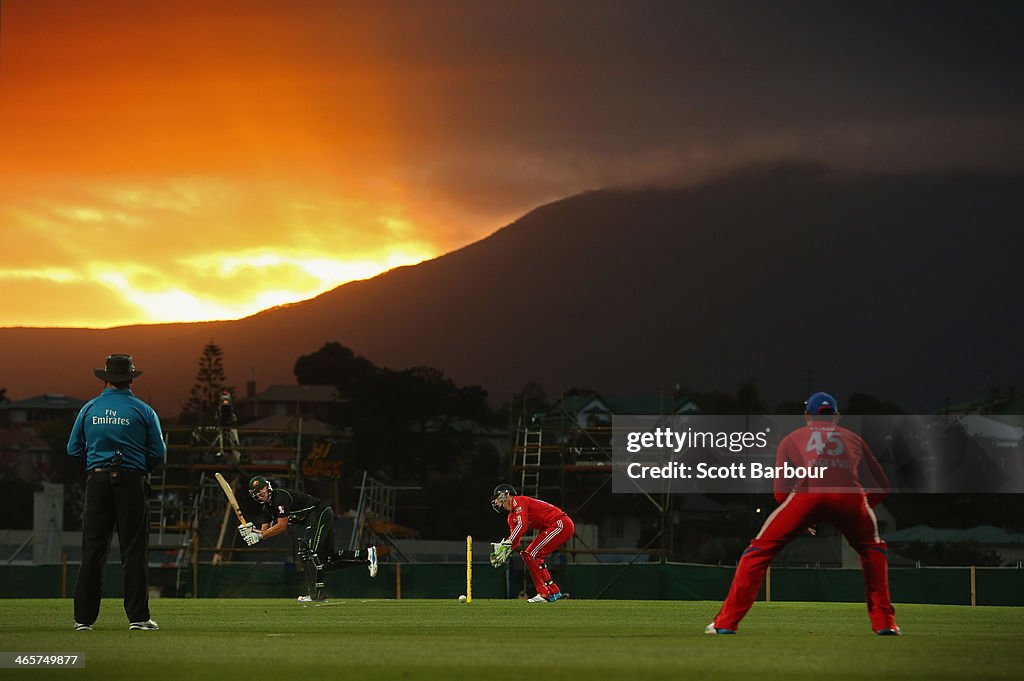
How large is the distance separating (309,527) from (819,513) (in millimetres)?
Answer: 12428

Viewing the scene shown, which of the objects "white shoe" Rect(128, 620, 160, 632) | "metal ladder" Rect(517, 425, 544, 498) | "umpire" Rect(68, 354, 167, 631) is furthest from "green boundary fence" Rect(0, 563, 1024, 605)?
"umpire" Rect(68, 354, 167, 631)

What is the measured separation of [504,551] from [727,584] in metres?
12.5

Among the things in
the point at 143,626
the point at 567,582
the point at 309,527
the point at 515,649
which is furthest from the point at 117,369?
the point at 567,582

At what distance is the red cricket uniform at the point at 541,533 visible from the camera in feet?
73.4

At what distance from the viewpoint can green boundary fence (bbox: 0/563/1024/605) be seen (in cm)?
3244

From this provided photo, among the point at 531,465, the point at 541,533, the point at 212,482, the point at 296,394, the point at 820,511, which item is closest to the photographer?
the point at 820,511

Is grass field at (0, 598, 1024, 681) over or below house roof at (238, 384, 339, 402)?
below

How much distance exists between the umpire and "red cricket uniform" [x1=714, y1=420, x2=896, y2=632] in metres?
5.24

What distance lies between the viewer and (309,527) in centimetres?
2270

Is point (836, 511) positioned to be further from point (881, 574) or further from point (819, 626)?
point (819, 626)

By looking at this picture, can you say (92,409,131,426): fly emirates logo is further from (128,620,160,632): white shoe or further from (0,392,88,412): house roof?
(0,392,88,412): house roof

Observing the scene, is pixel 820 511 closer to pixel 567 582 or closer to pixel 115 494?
pixel 115 494

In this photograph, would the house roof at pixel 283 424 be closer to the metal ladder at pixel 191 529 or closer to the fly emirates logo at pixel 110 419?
the metal ladder at pixel 191 529

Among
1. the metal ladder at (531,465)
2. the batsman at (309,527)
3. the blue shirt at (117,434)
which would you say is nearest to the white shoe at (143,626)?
the blue shirt at (117,434)
